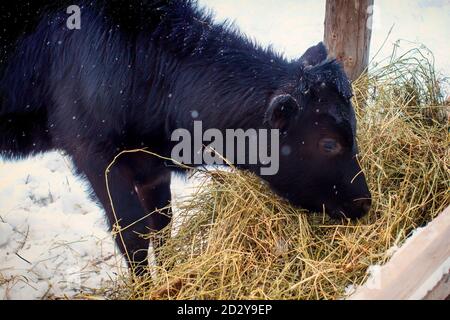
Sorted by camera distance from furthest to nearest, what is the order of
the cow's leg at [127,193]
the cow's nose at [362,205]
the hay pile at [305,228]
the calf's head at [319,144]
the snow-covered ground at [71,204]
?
1. the snow-covered ground at [71,204]
2. the cow's leg at [127,193]
3. the cow's nose at [362,205]
4. the calf's head at [319,144]
5. the hay pile at [305,228]

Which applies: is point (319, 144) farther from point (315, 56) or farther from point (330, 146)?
point (315, 56)

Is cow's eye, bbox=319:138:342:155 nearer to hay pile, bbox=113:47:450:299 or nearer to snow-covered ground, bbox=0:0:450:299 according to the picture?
hay pile, bbox=113:47:450:299

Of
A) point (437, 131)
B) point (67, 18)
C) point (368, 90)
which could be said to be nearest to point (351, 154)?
point (437, 131)

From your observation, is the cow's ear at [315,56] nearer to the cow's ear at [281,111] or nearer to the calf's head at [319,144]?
the calf's head at [319,144]

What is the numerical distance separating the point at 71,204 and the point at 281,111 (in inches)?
102

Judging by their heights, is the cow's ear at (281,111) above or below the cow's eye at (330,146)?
above

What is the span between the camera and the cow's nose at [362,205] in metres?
3.47

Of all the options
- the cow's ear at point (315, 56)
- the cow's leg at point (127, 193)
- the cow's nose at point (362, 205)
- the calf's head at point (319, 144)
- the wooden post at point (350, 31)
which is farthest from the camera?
the wooden post at point (350, 31)

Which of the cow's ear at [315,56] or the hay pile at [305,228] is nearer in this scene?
the hay pile at [305,228]

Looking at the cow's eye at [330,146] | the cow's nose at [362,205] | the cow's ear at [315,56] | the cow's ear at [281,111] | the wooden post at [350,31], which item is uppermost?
the wooden post at [350,31]

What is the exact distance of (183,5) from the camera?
12.3ft

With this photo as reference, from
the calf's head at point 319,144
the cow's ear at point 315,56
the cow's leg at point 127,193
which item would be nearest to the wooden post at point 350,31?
the cow's ear at point 315,56

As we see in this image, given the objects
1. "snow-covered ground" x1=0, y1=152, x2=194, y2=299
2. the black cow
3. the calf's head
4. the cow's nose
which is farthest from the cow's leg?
the cow's nose

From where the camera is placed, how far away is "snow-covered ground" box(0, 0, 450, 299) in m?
3.96
